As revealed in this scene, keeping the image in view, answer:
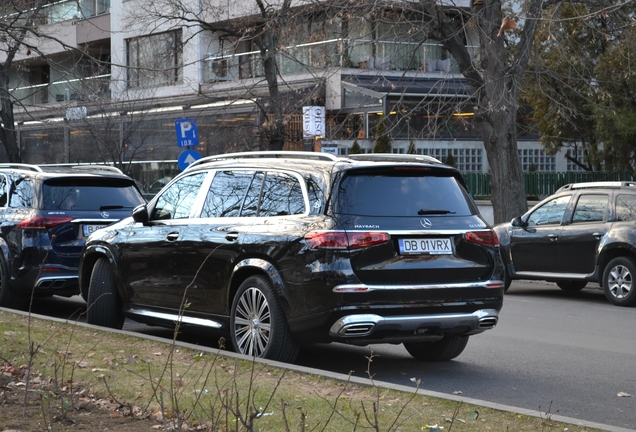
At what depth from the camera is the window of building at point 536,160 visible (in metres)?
39.4

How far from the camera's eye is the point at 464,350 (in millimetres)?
10352

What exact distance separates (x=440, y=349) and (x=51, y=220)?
533 cm

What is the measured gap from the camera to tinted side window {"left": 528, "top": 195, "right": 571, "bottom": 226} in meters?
16.1

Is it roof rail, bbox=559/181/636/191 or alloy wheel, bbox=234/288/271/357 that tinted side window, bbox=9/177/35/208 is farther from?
roof rail, bbox=559/181/636/191

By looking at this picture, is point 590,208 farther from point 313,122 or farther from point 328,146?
point 313,122

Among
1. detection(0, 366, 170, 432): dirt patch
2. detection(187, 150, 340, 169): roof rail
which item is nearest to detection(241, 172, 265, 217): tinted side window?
detection(187, 150, 340, 169): roof rail

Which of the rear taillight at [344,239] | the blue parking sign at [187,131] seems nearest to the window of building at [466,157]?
the blue parking sign at [187,131]

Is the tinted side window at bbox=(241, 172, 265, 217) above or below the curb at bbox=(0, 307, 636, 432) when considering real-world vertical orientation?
above

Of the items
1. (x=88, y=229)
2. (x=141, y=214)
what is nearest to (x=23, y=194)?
(x=88, y=229)

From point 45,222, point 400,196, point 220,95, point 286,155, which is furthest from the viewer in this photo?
point 220,95

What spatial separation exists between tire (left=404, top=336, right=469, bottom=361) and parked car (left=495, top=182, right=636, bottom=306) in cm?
605

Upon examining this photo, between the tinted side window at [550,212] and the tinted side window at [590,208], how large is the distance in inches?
11.2

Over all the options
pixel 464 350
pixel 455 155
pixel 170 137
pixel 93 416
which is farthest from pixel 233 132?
pixel 93 416

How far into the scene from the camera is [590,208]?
51.3 feet
